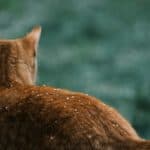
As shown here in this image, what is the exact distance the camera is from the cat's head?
13154 mm

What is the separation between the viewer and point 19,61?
13.7m

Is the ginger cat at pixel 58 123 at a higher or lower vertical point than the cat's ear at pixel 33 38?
lower

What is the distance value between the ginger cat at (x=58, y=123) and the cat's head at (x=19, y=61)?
683mm

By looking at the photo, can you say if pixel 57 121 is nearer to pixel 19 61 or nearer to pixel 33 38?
pixel 19 61

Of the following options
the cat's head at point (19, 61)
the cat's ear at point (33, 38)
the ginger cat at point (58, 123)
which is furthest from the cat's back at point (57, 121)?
the cat's ear at point (33, 38)

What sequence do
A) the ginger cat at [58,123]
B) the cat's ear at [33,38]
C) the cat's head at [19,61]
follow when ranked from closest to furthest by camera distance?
the ginger cat at [58,123]
the cat's head at [19,61]
the cat's ear at [33,38]

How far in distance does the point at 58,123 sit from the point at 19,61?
9.24ft

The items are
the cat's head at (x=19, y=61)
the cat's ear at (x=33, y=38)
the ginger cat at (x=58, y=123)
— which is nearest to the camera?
the ginger cat at (x=58, y=123)

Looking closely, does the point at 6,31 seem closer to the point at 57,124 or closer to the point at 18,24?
the point at 18,24

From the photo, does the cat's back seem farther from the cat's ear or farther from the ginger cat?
the cat's ear

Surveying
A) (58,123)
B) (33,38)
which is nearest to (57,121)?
(58,123)

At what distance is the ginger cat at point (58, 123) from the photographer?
1083cm

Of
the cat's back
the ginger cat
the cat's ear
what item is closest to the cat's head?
the cat's ear

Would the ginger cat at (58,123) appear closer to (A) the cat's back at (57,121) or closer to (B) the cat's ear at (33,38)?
(A) the cat's back at (57,121)
